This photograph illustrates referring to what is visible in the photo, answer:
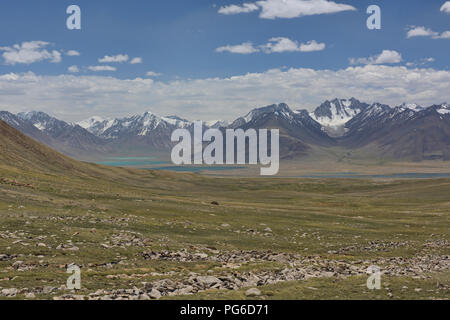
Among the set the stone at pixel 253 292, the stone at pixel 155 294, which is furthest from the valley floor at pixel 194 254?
the stone at pixel 253 292

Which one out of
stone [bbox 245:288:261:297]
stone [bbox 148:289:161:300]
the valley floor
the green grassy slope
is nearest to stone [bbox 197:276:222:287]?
the valley floor

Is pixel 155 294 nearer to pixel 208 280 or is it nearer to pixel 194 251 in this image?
pixel 208 280

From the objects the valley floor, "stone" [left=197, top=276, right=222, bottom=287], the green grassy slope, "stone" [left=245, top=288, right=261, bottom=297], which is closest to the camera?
"stone" [left=245, top=288, right=261, bottom=297]

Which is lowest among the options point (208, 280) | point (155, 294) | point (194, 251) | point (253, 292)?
point (194, 251)

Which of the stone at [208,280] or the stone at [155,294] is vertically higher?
the stone at [155,294]

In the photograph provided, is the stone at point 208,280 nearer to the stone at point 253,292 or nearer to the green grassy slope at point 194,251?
the green grassy slope at point 194,251

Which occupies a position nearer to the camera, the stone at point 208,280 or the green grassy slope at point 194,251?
the green grassy slope at point 194,251

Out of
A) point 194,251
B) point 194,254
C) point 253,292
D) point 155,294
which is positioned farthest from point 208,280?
point 194,251

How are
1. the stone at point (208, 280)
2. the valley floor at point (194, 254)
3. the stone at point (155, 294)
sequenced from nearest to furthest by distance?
the stone at point (155, 294)
the valley floor at point (194, 254)
the stone at point (208, 280)

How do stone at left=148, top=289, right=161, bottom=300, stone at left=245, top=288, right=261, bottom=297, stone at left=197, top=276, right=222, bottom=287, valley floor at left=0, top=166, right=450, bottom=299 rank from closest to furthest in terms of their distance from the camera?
stone at left=148, top=289, right=161, bottom=300
stone at left=245, top=288, right=261, bottom=297
valley floor at left=0, top=166, right=450, bottom=299
stone at left=197, top=276, right=222, bottom=287

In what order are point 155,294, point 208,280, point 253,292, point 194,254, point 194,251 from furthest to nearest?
point 194,251 < point 194,254 < point 208,280 < point 253,292 < point 155,294

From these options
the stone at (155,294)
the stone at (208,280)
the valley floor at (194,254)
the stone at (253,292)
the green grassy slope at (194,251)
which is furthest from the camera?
the stone at (208,280)

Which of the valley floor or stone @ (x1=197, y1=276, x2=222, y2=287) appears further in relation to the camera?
stone @ (x1=197, y1=276, x2=222, y2=287)

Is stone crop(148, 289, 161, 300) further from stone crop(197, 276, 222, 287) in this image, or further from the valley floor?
stone crop(197, 276, 222, 287)
